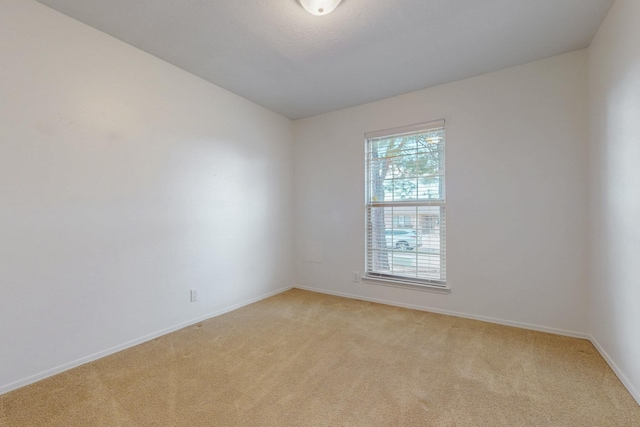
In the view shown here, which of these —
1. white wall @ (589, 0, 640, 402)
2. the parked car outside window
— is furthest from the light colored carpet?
the parked car outside window

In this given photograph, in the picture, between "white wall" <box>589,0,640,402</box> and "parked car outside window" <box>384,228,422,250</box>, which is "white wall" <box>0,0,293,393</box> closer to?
"parked car outside window" <box>384,228,422,250</box>

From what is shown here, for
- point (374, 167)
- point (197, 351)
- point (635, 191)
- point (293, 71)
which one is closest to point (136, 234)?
point (197, 351)

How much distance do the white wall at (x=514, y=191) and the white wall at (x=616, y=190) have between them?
0.45 ft

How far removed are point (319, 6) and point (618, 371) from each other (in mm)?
3237

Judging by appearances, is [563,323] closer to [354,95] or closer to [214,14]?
[354,95]

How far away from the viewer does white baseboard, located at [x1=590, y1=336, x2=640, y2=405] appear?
1.69 m

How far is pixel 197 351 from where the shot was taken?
2.31m

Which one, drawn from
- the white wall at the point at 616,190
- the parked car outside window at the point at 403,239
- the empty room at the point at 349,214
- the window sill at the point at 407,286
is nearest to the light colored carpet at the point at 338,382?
the empty room at the point at 349,214

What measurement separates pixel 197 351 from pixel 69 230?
1.35m

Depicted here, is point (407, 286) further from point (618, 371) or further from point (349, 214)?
point (618, 371)

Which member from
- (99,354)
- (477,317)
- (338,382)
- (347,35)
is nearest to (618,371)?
(477,317)

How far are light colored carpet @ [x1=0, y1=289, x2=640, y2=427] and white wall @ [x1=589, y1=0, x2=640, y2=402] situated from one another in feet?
0.93

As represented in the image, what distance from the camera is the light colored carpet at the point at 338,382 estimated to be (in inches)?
61.4

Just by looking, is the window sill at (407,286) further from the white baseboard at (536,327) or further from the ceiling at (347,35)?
the ceiling at (347,35)
